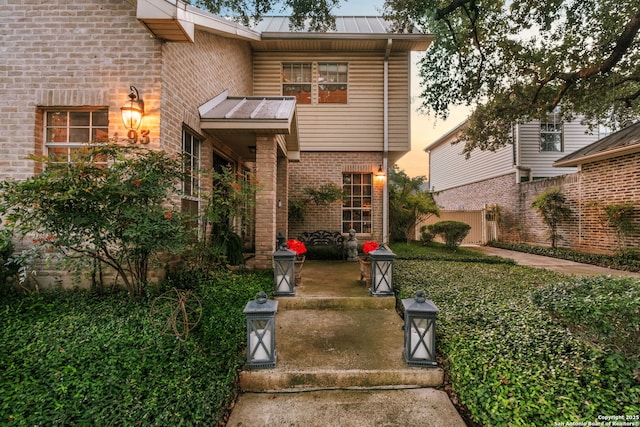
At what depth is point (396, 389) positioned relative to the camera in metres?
2.67

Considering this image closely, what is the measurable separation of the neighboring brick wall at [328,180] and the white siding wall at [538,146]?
829 cm

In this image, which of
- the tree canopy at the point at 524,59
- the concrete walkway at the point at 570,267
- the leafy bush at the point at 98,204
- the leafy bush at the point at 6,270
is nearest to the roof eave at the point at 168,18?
the leafy bush at the point at 98,204

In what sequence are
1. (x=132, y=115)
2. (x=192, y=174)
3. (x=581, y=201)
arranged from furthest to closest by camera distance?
1. (x=581, y=201)
2. (x=192, y=174)
3. (x=132, y=115)

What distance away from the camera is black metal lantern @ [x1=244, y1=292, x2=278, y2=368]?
8.94ft

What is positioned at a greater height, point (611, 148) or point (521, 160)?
point (521, 160)

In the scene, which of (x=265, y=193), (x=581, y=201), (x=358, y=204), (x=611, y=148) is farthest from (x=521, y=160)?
(x=265, y=193)

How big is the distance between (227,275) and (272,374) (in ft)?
7.26

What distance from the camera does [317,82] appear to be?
9078 millimetres

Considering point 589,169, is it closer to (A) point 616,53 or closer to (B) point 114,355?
(A) point 616,53

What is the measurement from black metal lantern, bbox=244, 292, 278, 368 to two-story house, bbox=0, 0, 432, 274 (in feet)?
7.99

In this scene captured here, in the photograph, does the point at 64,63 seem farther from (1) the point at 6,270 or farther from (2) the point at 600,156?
(2) the point at 600,156

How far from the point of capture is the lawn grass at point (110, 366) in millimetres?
2012

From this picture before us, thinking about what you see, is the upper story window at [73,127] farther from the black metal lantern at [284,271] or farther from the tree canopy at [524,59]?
the tree canopy at [524,59]

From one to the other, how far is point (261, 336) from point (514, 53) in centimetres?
1003
